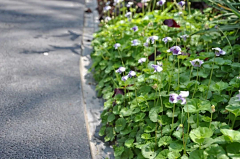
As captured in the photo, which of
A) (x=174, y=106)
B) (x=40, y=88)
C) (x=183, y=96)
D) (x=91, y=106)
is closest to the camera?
(x=183, y=96)

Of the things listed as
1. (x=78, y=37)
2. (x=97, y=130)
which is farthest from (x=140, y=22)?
(x=97, y=130)

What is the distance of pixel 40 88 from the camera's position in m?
2.74

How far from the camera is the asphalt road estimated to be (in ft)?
6.62

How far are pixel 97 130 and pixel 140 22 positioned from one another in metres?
1.77

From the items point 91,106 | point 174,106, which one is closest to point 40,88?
point 91,106

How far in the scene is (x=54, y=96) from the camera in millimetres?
2650

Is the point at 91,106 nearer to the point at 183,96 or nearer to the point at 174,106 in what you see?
the point at 174,106

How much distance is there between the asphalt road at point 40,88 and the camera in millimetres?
2018

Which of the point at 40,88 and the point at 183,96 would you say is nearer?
the point at 183,96

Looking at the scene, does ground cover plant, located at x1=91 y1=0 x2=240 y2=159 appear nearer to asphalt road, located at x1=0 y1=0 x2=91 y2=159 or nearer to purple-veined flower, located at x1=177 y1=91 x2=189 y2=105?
purple-veined flower, located at x1=177 y1=91 x2=189 y2=105

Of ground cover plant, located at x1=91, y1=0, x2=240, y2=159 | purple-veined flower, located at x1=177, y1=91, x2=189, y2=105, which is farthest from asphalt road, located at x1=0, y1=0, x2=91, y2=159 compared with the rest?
purple-veined flower, located at x1=177, y1=91, x2=189, y2=105

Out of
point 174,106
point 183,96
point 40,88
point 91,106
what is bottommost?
point 91,106

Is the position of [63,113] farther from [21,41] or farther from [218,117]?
[21,41]

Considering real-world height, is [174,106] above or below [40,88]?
above
